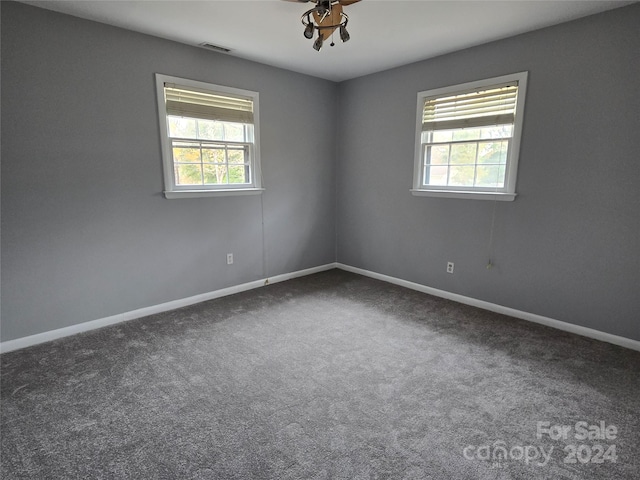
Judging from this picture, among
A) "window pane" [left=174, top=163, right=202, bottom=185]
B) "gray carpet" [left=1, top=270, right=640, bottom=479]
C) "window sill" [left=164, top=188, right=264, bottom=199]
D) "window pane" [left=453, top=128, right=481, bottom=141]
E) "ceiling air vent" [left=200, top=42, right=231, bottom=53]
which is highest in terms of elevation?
"ceiling air vent" [left=200, top=42, right=231, bottom=53]

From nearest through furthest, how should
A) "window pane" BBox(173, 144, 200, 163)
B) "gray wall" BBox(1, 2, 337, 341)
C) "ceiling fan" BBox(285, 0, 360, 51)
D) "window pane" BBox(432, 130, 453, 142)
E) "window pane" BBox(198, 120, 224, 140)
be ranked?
"ceiling fan" BBox(285, 0, 360, 51) < "gray wall" BBox(1, 2, 337, 341) < "window pane" BBox(173, 144, 200, 163) < "window pane" BBox(198, 120, 224, 140) < "window pane" BBox(432, 130, 453, 142)

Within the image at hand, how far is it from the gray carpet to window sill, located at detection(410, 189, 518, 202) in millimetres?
1147

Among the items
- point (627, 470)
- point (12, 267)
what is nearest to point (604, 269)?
point (627, 470)

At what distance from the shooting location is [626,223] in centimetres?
256

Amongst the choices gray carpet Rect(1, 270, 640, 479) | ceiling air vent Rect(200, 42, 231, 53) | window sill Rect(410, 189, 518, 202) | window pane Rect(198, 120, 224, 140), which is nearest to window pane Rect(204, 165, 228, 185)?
window pane Rect(198, 120, 224, 140)

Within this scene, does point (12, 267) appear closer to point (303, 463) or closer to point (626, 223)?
point (303, 463)

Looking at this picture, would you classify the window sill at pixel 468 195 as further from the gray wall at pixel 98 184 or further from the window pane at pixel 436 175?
the gray wall at pixel 98 184

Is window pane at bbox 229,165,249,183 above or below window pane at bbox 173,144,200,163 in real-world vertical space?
below

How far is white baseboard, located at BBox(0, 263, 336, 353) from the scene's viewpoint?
2.62 m

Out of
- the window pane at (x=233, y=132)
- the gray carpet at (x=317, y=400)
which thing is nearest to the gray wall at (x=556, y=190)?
the gray carpet at (x=317, y=400)

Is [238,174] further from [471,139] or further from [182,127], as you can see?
[471,139]

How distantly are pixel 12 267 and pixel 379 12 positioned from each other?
3.37m

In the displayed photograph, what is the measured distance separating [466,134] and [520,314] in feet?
6.04

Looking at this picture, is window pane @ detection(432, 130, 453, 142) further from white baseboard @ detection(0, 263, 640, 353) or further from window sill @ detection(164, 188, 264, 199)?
window sill @ detection(164, 188, 264, 199)
